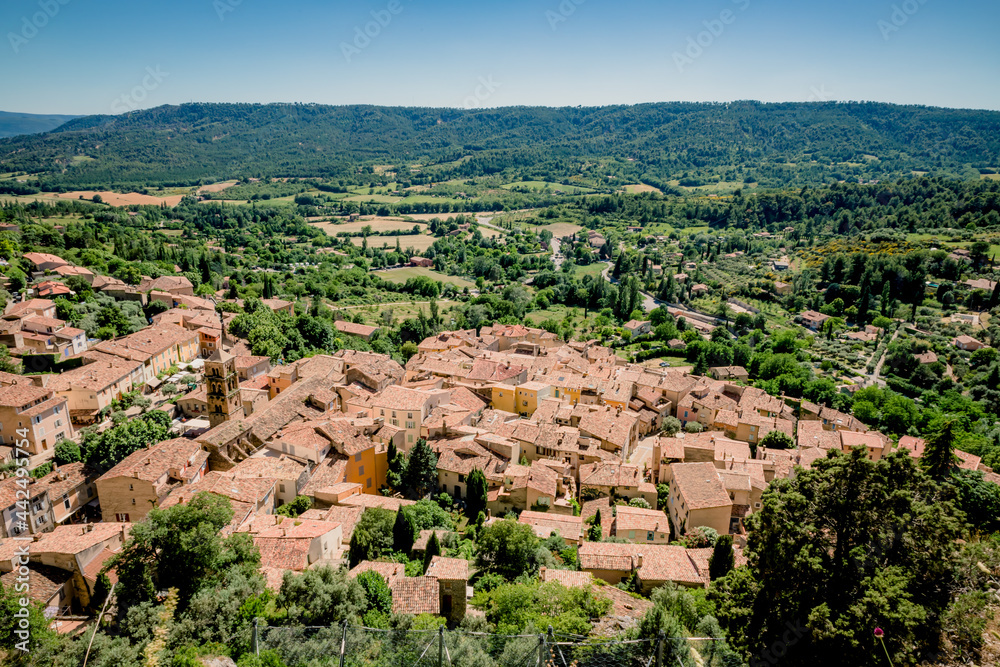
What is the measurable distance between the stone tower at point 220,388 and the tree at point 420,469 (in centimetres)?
1008

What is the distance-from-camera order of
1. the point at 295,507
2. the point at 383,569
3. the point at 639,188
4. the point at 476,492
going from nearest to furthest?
the point at 383,569
the point at 295,507
the point at 476,492
the point at 639,188

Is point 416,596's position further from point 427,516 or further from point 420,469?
point 420,469

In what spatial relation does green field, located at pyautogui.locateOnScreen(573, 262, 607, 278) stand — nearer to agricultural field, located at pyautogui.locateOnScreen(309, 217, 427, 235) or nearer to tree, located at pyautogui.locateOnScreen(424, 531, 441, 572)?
agricultural field, located at pyautogui.locateOnScreen(309, 217, 427, 235)

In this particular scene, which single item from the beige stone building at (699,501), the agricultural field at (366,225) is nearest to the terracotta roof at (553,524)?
the beige stone building at (699,501)

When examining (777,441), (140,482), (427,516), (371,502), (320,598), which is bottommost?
(777,441)

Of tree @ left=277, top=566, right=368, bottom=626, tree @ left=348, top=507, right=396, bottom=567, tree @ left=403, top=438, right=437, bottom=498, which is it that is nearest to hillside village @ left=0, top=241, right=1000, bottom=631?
tree @ left=403, top=438, right=437, bottom=498

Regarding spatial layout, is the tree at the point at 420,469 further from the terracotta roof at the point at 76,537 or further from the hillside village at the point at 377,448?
the terracotta roof at the point at 76,537

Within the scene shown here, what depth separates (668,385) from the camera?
4438 centimetres

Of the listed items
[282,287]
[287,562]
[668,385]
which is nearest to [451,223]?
[282,287]

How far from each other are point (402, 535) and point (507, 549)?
14.1 ft

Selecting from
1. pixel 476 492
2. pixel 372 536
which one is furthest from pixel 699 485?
pixel 372 536

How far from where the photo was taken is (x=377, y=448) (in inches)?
1216

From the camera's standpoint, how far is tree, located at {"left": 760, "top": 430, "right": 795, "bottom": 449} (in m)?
36.3

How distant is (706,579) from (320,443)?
18.6m
